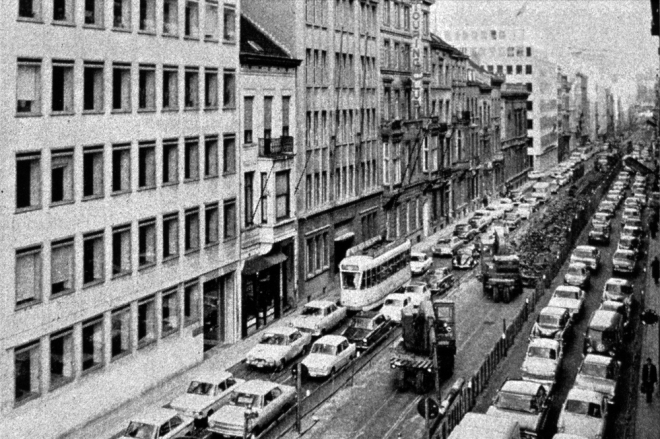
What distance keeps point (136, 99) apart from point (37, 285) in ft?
33.3

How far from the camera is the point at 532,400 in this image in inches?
1278

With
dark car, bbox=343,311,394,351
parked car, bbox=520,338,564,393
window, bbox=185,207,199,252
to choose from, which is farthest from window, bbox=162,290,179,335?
parked car, bbox=520,338,564,393

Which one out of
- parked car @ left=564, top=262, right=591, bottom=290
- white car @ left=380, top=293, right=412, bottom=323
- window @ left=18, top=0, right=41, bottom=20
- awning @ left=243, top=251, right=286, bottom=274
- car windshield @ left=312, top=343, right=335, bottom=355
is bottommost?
car windshield @ left=312, top=343, right=335, bottom=355

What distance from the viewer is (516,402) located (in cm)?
3250

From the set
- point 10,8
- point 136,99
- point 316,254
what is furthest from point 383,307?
point 10,8

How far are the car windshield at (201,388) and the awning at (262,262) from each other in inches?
558

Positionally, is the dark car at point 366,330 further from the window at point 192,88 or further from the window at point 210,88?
the window at point 192,88

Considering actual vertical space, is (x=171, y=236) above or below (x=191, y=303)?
above

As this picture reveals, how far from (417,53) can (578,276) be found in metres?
31.3

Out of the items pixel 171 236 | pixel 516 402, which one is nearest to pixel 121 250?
pixel 171 236

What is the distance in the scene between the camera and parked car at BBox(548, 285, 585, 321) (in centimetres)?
4941

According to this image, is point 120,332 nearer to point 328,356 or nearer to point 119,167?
point 119,167

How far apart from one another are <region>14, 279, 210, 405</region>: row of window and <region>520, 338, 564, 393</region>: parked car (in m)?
16.6

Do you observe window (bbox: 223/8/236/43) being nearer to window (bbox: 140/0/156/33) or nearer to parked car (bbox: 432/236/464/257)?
window (bbox: 140/0/156/33)
